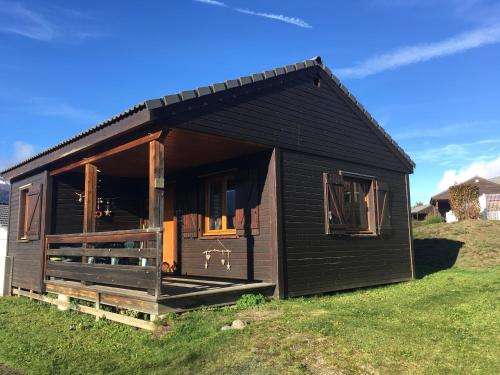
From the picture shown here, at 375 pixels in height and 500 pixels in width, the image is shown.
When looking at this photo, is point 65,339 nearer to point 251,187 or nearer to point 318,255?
point 251,187

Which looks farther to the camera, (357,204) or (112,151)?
(357,204)

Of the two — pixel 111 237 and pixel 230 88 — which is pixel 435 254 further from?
pixel 111 237

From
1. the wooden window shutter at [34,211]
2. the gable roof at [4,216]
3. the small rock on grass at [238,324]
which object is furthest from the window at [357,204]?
the gable roof at [4,216]

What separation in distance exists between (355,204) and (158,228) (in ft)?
18.0

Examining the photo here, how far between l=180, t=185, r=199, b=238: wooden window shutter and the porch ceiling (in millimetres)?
595

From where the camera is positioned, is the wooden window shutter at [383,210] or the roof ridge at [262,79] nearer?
the roof ridge at [262,79]

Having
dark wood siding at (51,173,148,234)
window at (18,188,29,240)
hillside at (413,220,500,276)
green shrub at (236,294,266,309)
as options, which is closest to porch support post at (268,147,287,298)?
green shrub at (236,294,266,309)

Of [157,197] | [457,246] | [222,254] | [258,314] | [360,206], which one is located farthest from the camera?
[457,246]

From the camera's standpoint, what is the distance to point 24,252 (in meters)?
11.1

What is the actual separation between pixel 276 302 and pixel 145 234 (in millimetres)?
2595

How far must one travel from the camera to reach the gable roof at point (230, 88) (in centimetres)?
668

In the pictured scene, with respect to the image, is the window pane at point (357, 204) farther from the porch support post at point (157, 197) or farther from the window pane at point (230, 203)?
the porch support post at point (157, 197)

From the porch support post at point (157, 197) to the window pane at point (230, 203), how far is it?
3105 mm

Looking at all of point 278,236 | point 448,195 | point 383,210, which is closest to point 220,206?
point 278,236
